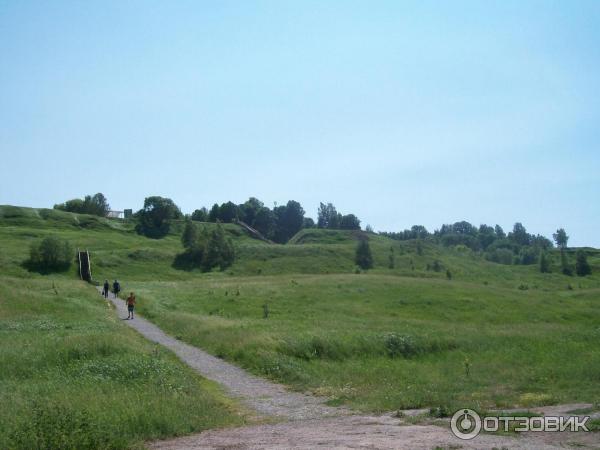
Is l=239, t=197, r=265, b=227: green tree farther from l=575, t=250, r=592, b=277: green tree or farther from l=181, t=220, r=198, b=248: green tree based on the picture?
l=575, t=250, r=592, b=277: green tree

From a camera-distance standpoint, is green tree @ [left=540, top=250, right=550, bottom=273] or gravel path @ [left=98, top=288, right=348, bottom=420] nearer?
gravel path @ [left=98, top=288, right=348, bottom=420]

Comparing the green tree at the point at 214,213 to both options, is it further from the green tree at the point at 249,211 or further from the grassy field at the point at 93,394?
the grassy field at the point at 93,394

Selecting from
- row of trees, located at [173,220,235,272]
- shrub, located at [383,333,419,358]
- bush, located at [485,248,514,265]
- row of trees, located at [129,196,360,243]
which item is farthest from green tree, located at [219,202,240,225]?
shrub, located at [383,333,419,358]

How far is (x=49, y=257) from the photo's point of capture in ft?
260

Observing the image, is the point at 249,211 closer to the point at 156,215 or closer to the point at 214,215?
the point at 214,215

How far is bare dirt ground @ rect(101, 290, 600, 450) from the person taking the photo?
1005 cm

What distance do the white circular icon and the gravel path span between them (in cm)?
323

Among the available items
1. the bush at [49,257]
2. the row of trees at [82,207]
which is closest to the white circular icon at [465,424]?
the bush at [49,257]

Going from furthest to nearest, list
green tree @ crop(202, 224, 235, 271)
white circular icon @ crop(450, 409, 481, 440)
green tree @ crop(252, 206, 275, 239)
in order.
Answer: green tree @ crop(252, 206, 275, 239)
green tree @ crop(202, 224, 235, 271)
white circular icon @ crop(450, 409, 481, 440)

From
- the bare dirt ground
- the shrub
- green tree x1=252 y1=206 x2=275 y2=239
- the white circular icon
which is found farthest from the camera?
green tree x1=252 y1=206 x2=275 y2=239

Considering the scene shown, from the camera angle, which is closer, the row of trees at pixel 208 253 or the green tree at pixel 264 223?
the row of trees at pixel 208 253

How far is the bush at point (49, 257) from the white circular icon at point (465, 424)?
74.8 metres

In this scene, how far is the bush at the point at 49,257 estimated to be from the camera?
78812mm

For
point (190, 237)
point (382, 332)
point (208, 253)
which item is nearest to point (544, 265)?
point (208, 253)
